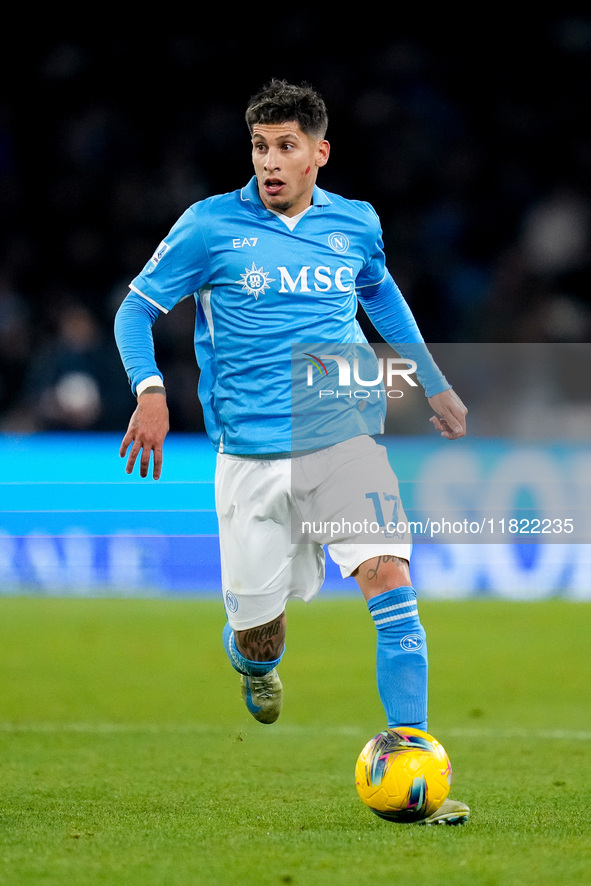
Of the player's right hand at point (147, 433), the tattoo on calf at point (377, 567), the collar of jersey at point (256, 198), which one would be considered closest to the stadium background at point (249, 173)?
the collar of jersey at point (256, 198)

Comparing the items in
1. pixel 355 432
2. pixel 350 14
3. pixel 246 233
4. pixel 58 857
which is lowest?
pixel 58 857

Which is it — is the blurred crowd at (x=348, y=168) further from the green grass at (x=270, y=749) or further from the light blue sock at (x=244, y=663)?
the light blue sock at (x=244, y=663)

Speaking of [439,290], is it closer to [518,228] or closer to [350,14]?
[518,228]

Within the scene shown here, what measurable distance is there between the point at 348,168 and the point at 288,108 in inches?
336

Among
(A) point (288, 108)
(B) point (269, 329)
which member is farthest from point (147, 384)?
(A) point (288, 108)

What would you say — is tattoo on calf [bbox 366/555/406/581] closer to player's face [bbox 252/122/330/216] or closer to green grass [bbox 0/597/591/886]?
green grass [bbox 0/597/591/886]

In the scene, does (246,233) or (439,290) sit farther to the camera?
(439,290)

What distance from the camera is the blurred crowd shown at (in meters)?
11.3

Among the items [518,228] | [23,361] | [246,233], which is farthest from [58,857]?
[518,228]

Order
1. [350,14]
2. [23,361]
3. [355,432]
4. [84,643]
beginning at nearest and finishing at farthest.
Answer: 1. [355,432]
2. [84,643]
3. [23,361]
4. [350,14]

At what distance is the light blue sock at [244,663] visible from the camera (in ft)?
14.7

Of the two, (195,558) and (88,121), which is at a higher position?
(88,121)

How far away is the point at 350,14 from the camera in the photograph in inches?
526

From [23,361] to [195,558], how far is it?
3188mm
